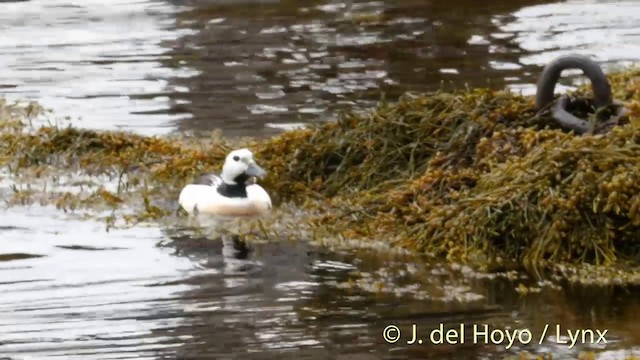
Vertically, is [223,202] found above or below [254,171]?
below

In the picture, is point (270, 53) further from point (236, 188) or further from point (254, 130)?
point (236, 188)

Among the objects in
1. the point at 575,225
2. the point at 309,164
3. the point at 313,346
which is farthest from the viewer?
the point at 309,164

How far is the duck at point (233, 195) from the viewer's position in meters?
12.1

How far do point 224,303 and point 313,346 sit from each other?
1.21 meters

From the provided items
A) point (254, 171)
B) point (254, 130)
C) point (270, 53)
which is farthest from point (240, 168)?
point (270, 53)

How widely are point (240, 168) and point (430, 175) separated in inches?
73.8

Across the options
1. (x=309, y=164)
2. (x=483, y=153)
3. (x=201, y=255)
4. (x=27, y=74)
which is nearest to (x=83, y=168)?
(x=309, y=164)

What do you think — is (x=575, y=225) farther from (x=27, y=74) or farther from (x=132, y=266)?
(x=27, y=74)

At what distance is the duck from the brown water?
0.51 m

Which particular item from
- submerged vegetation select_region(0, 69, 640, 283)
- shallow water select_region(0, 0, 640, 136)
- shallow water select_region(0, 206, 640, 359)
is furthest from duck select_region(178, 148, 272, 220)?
shallow water select_region(0, 0, 640, 136)

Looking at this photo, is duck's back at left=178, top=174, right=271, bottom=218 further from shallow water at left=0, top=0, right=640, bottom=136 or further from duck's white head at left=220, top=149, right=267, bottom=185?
shallow water at left=0, top=0, right=640, bottom=136

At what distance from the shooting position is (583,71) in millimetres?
11367

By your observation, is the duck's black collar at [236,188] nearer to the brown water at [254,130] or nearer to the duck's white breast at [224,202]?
the duck's white breast at [224,202]

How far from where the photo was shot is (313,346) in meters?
8.21
